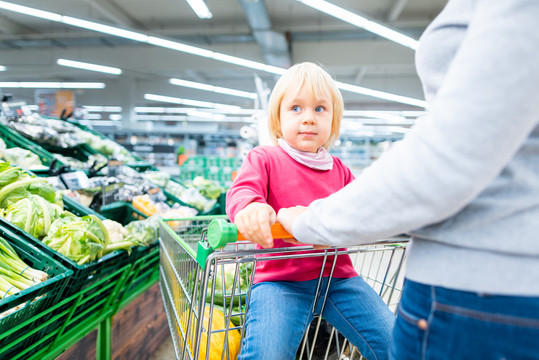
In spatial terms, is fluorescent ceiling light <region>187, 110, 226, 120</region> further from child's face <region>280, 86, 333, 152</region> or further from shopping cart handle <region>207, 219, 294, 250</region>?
shopping cart handle <region>207, 219, 294, 250</region>

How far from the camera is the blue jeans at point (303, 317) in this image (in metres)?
1.03

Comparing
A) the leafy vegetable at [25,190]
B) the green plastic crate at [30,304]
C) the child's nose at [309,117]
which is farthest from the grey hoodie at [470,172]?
the leafy vegetable at [25,190]

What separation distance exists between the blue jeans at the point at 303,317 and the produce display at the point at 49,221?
93cm

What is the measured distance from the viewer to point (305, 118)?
1340 mm

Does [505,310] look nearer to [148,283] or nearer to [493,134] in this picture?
[493,134]

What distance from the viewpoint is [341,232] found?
0.62m

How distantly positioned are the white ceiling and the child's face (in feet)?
24.8

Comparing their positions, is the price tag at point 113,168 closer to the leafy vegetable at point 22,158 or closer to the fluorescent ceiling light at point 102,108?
the leafy vegetable at point 22,158

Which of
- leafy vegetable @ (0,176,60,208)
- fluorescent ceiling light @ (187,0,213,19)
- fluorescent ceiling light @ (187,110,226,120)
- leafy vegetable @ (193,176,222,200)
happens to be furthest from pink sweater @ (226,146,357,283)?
fluorescent ceiling light @ (187,110,226,120)

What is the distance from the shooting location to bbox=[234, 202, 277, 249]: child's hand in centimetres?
84

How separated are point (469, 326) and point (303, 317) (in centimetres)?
67

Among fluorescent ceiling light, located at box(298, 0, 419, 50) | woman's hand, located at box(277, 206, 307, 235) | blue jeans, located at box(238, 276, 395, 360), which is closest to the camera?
woman's hand, located at box(277, 206, 307, 235)

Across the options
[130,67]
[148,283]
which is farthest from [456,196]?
[130,67]

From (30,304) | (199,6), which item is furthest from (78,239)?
(199,6)
